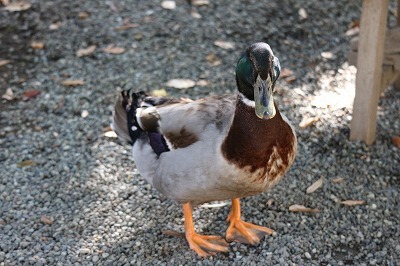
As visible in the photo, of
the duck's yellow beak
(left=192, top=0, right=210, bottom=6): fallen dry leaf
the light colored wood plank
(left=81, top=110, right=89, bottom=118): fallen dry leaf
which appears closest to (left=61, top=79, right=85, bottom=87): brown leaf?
(left=81, top=110, right=89, bottom=118): fallen dry leaf

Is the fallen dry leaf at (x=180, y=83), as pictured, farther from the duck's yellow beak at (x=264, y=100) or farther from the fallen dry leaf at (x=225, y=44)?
the duck's yellow beak at (x=264, y=100)

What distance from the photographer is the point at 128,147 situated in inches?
177

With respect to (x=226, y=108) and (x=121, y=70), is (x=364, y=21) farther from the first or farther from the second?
(x=121, y=70)

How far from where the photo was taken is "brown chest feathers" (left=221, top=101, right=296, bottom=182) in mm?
3162

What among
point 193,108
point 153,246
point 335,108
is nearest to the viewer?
point 193,108

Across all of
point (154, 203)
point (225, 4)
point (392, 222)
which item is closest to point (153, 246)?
point (154, 203)

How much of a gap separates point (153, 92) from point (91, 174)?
1.01m

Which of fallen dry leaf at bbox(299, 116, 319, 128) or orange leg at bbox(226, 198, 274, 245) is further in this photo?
fallen dry leaf at bbox(299, 116, 319, 128)

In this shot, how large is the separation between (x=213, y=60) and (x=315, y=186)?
1739 mm

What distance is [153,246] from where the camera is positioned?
365 centimetres

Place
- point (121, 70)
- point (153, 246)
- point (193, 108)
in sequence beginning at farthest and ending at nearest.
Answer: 1. point (121, 70)
2. point (153, 246)
3. point (193, 108)

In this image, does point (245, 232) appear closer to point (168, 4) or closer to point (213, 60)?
point (213, 60)

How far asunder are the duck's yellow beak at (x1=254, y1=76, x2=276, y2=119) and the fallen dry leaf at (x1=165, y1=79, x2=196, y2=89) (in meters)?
2.12

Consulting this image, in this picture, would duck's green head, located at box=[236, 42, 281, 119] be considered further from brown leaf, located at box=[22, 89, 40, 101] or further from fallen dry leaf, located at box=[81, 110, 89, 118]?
brown leaf, located at box=[22, 89, 40, 101]
